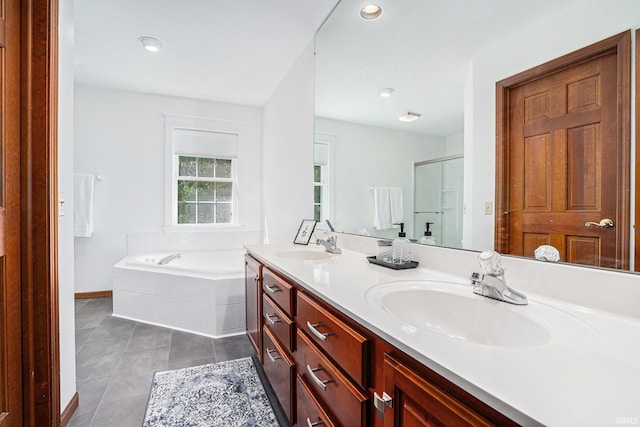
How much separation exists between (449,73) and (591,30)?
1.64ft

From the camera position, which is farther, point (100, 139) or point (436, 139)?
point (100, 139)

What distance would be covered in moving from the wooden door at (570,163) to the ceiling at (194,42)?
5.36ft

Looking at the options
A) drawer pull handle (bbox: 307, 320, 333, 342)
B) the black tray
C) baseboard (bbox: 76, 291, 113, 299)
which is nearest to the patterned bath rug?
drawer pull handle (bbox: 307, 320, 333, 342)

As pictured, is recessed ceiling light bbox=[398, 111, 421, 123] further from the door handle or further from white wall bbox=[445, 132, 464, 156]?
the door handle

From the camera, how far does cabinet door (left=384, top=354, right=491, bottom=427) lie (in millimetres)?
500

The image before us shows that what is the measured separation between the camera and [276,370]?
4.91 ft

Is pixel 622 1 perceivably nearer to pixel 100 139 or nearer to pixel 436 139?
pixel 436 139

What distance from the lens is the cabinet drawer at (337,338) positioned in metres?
0.77

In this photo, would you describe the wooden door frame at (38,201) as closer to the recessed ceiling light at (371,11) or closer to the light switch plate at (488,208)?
the recessed ceiling light at (371,11)

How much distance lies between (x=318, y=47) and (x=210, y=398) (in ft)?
8.32

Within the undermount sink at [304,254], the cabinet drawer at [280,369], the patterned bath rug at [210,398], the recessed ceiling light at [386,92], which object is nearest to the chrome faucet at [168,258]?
the patterned bath rug at [210,398]

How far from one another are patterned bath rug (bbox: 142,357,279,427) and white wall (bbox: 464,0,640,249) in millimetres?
1409

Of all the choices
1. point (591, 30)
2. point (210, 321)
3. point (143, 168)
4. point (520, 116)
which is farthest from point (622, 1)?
point (143, 168)

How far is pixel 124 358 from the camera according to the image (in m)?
2.15
